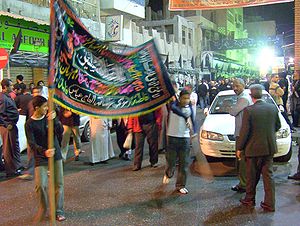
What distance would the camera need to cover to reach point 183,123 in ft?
22.4

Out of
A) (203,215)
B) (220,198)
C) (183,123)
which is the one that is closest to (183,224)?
(203,215)

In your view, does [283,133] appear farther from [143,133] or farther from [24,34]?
[24,34]

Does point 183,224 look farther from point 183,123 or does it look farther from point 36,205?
point 36,205

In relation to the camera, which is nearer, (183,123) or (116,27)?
(183,123)

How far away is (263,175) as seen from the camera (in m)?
5.90

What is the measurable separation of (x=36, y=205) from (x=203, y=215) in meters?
2.63

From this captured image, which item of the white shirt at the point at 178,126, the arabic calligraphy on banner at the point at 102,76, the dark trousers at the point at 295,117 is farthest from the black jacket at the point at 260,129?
the dark trousers at the point at 295,117

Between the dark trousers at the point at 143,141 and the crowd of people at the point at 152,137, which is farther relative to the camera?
the dark trousers at the point at 143,141

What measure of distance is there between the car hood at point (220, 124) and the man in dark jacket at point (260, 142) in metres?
2.37

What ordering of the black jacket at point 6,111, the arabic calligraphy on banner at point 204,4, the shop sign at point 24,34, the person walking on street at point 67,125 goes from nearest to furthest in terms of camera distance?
the black jacket at point 6,111 < the person walking on street at point 67,125 < the arabic calligraphy on banner at point 204,4 < the shop sign at point 24,34

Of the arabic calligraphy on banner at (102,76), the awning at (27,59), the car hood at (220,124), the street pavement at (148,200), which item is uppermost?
the awning at (27,59)

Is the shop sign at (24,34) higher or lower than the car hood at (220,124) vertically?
higher

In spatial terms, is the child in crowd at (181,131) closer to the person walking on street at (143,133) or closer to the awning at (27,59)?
the person walking on street at (143,133)

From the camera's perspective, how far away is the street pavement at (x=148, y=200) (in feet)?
18.4
